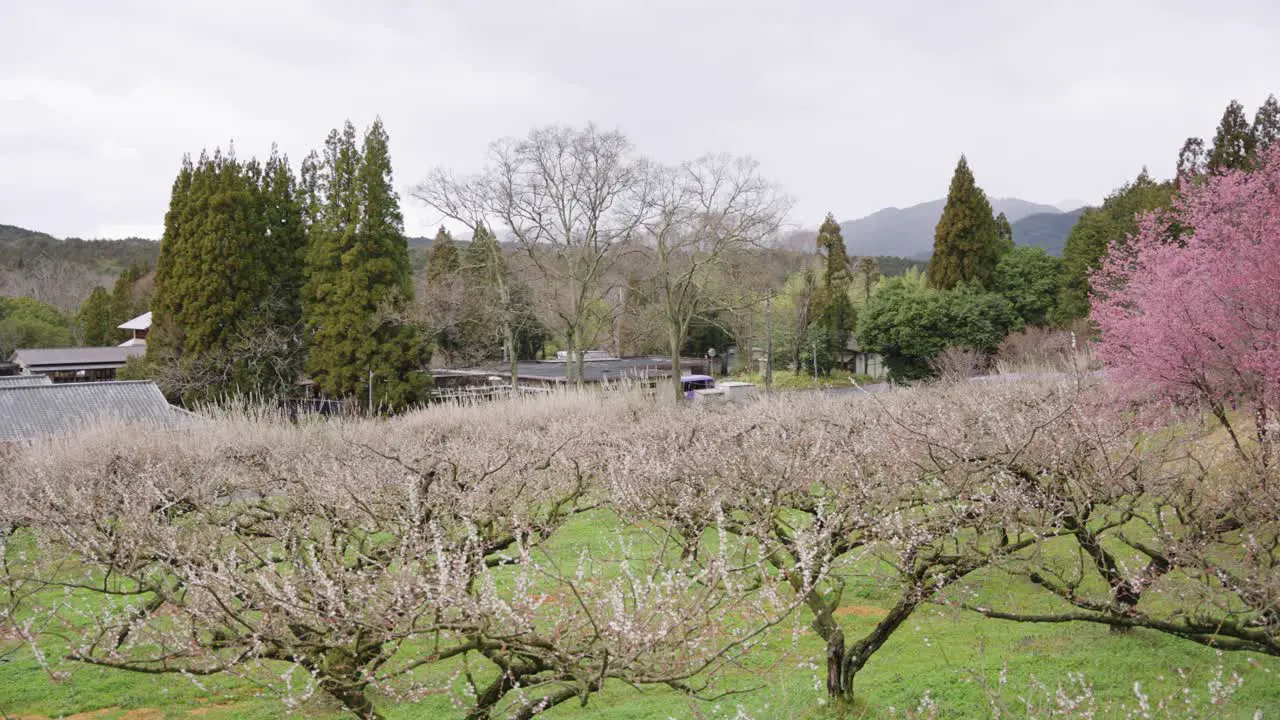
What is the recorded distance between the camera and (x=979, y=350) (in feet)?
106

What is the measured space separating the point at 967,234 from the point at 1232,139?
9330 millimetres

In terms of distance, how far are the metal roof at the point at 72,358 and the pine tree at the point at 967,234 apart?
123 ft

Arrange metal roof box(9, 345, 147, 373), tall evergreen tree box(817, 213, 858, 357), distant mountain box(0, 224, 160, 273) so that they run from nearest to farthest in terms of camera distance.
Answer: tall evergreen tree box(817, 213, 858, 357) < metal roof box(9, 345, 147, 373) < distant mountain box(0, 224, 160, 273)

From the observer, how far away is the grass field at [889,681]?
20.9ft

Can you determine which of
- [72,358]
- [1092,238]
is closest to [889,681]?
[1092,238]

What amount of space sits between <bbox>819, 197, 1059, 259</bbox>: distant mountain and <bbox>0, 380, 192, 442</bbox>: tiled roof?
148182 mm

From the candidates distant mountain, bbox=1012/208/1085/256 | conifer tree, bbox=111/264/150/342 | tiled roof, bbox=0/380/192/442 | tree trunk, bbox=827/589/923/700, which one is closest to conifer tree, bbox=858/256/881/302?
tiled roof, bbox=0/380/192/442

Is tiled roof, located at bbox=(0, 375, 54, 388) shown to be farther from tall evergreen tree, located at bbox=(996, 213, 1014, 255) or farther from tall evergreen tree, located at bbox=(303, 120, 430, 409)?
tall evergreen tree, located at bbox=(996, 213, 1014, 255)

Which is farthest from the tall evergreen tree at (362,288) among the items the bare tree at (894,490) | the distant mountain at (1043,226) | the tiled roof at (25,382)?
the distant mountain at (1043,226)

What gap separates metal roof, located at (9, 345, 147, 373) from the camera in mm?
40188

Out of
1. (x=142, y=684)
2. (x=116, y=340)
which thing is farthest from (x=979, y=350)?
(x=116, y=340)

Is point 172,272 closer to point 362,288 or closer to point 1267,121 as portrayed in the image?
point 362,288

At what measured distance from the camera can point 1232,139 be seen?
1155 inches

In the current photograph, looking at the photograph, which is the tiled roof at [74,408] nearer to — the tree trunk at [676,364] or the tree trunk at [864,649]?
the tree trunk at [676,364]
